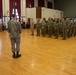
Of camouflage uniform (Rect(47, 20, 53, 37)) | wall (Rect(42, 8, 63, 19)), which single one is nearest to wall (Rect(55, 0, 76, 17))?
wall (Rect(42, 8, 63, 19))

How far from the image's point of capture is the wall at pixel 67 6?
23328 millimetres

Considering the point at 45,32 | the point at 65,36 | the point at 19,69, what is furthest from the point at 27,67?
the point at 45,32

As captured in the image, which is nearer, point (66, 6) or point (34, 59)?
point (34, 59)

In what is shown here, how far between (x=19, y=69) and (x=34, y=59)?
1.10m

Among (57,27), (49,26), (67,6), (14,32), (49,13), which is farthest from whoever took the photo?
(67,6)

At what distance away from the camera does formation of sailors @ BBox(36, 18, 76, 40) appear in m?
10.3

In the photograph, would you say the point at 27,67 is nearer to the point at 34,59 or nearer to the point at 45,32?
the point at 34,59

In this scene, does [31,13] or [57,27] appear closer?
[57,27]

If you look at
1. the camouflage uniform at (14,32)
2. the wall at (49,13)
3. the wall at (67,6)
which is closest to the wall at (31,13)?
the wall at (49,13)

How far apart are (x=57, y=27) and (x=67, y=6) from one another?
14322 millimetres

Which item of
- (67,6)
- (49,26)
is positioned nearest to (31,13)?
(67,6)

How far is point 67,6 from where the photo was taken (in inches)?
952

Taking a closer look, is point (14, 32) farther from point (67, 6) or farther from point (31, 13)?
point (67, 6)

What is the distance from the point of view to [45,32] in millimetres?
11562
